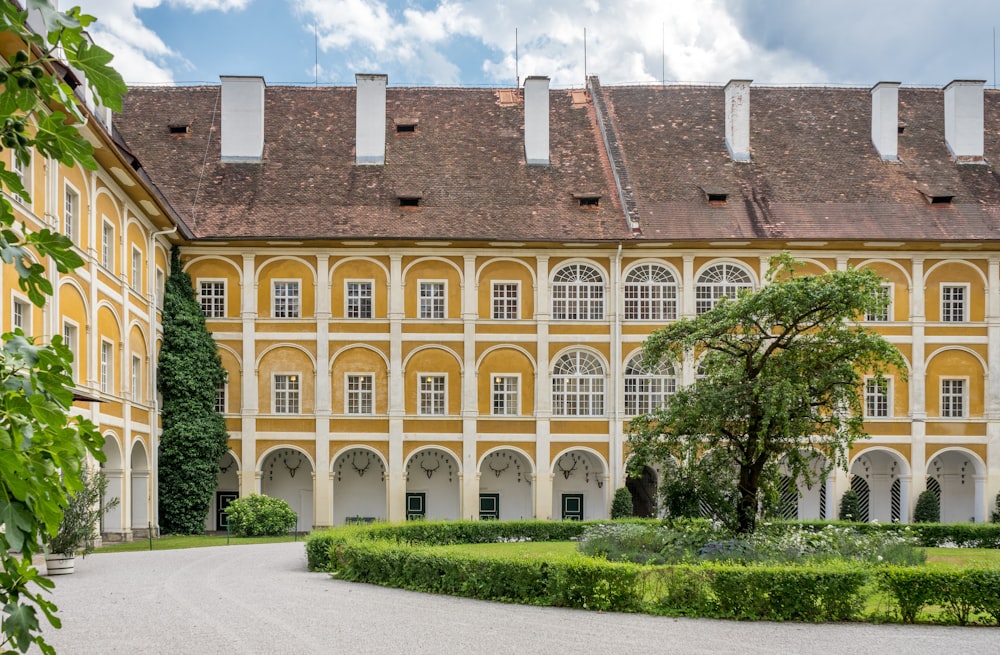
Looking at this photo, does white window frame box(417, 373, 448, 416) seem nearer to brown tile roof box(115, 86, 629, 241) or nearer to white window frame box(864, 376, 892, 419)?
brown tile roof box(115, 86, 629, 241)

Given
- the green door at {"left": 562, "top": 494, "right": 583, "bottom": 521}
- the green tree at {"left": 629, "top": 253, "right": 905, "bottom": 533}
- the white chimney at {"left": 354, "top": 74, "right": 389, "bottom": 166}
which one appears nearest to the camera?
the green tree at {"left": 629, "top": 253, "right": 905, "bottom": 533}

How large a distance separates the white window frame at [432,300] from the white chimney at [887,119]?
17360mm

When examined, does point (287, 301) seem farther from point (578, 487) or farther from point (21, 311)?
point (21, 311)

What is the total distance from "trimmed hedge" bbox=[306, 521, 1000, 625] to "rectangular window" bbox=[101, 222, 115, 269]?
1772cm

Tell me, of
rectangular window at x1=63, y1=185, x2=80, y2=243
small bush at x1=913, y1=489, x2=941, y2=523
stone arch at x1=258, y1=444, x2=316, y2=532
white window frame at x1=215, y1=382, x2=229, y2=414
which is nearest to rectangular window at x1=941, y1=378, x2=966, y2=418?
small bush at x1=913, y1=489, x2=941, y2=523

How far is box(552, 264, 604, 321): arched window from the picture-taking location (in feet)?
137

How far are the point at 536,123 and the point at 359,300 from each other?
9.39 meters

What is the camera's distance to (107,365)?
107 ft

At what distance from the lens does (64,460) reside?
133 inches

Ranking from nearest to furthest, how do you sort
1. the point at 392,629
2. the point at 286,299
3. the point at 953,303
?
1. the point at 392,629
2. the point at 286,299
3. the point at 953,303

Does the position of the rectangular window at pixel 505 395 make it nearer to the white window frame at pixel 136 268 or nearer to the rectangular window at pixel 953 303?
the white window frame at pixel 136 268

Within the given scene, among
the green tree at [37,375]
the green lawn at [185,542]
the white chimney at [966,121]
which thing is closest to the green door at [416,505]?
the green lawn at [185,542]

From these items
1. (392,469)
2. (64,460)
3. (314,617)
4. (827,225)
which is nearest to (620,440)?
(392,469)

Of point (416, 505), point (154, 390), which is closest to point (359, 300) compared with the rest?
point (416, 505)
